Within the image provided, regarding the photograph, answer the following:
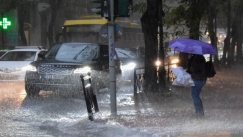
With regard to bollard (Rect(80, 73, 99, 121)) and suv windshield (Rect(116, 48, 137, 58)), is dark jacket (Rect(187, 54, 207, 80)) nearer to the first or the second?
bollard (Rect(80, 73, 99, 121))

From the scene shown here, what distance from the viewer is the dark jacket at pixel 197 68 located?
37.1 ft

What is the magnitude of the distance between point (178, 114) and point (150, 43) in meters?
4.21

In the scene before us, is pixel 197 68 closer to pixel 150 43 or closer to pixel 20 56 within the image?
pixel 150 43

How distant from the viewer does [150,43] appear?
1625 cm

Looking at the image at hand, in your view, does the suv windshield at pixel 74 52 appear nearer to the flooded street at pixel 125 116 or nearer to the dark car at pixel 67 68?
the dark car at pixel 67 68

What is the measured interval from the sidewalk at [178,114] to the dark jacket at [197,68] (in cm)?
102

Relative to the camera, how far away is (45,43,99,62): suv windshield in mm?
16578

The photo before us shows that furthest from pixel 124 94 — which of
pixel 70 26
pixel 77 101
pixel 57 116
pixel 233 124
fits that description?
pixel 70 26

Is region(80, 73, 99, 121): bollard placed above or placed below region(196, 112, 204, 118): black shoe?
above

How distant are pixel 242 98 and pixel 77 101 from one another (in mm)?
5213

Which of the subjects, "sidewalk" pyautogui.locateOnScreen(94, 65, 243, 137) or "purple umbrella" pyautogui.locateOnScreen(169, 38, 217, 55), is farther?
"purple umbrella" pyautogui.locateOnScreen(169, 38, 217, 55)

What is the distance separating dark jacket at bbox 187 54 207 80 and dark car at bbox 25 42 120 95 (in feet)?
14.4

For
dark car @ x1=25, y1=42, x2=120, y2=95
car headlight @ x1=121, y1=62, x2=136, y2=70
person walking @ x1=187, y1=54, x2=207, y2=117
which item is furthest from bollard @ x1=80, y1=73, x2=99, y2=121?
car headlight @ x1=121, y1=62, x2=136, y2=70

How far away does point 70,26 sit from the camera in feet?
82.2
